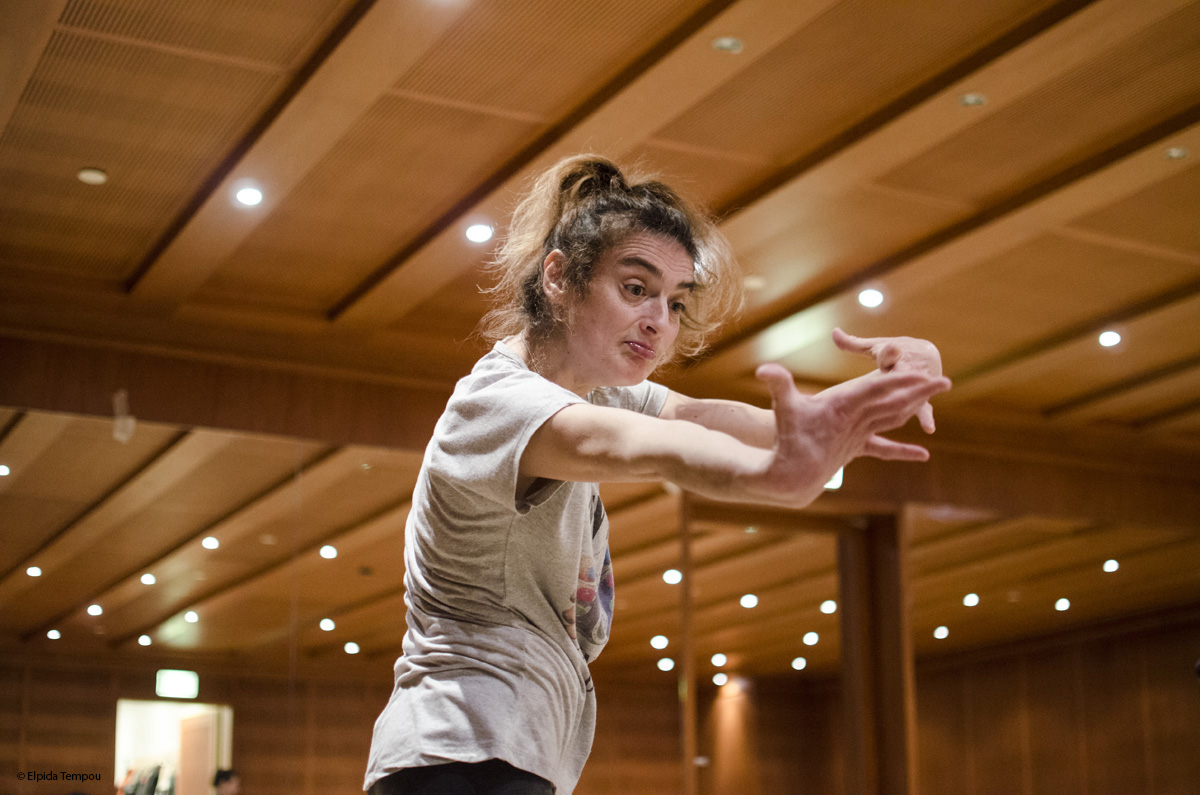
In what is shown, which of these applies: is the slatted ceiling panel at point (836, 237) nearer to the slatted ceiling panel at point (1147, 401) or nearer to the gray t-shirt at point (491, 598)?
the slatted ceiling panel at point (1147, 401)

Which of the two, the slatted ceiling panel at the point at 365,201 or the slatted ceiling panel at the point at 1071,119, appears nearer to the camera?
the slatted ceiling panel at the point at 1071,119

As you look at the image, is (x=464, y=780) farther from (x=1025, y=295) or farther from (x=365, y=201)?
(x=1025, y=295)

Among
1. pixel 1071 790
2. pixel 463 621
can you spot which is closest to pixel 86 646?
pixel 463 621

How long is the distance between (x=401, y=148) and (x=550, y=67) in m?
0.79

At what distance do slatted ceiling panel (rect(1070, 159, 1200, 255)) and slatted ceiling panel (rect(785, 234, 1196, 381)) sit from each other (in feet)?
0.53

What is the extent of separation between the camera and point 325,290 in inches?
239

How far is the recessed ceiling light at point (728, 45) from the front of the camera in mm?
3969

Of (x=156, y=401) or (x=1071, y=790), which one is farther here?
(x=1071, y=790)

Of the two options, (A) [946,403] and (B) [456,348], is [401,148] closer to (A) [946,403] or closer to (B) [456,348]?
(B) [456,348]

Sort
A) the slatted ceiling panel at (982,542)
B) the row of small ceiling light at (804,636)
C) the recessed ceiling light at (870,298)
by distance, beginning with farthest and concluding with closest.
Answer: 1. the slatted ceiling panel at (982,542)
2. the row of small ceiling light at (804,636)
3. the recessed ceiling light at (870,298)

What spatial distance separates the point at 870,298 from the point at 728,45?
2.41 meters

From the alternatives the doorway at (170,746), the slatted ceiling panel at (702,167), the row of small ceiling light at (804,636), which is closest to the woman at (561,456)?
the slatted ceiling panel at (702,167)

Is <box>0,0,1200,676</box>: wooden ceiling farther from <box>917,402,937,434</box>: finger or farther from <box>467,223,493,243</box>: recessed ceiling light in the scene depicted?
<box>917,402,937,434</box>: finger

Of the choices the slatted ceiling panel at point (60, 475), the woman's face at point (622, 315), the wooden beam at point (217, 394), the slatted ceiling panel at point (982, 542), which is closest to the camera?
the woman's face at point (622, 315)
